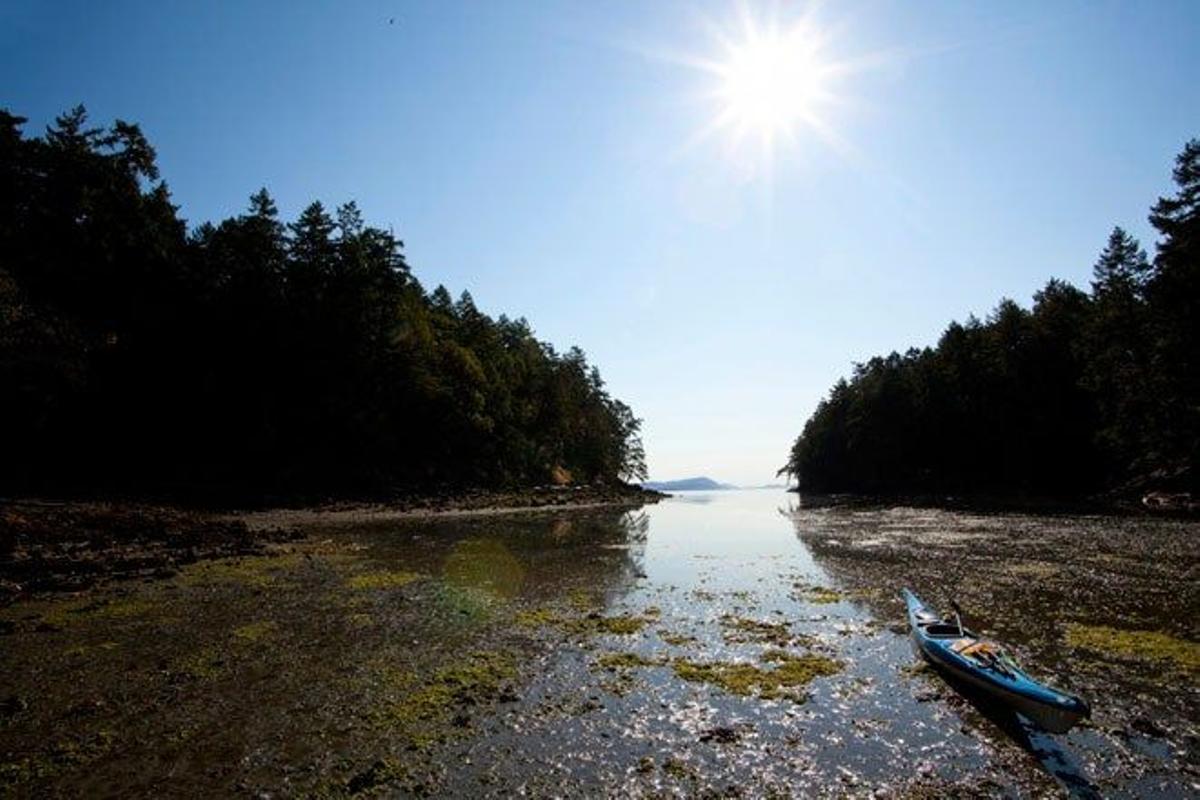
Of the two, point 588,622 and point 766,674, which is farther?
point 588,622

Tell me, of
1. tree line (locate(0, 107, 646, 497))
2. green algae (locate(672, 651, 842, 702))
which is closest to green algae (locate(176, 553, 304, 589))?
green algae (locate(672, 651, 842, 702))

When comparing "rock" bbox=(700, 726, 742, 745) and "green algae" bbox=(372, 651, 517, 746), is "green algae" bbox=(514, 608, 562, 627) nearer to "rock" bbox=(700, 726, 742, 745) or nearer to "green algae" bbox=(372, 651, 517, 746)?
"green algae" bbox=(372, 651, 517, 746)

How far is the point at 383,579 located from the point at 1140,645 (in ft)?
69.2

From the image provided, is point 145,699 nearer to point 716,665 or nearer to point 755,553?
point 716,665

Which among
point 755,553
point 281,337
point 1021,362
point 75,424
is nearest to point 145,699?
point 755,553

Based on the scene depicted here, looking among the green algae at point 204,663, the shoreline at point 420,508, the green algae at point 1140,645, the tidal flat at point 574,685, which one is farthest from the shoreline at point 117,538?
the green algae at point 1140,645

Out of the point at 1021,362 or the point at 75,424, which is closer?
the point at 75,424

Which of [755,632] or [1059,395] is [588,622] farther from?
[1059,395]

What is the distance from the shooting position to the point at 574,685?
11.9 m

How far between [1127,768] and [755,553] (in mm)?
24681

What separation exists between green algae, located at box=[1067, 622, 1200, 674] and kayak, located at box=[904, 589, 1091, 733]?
3451mm

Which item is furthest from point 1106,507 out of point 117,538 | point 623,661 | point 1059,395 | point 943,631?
point 117,538

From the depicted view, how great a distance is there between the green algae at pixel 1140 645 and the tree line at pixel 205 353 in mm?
54658

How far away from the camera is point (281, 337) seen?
206ft
